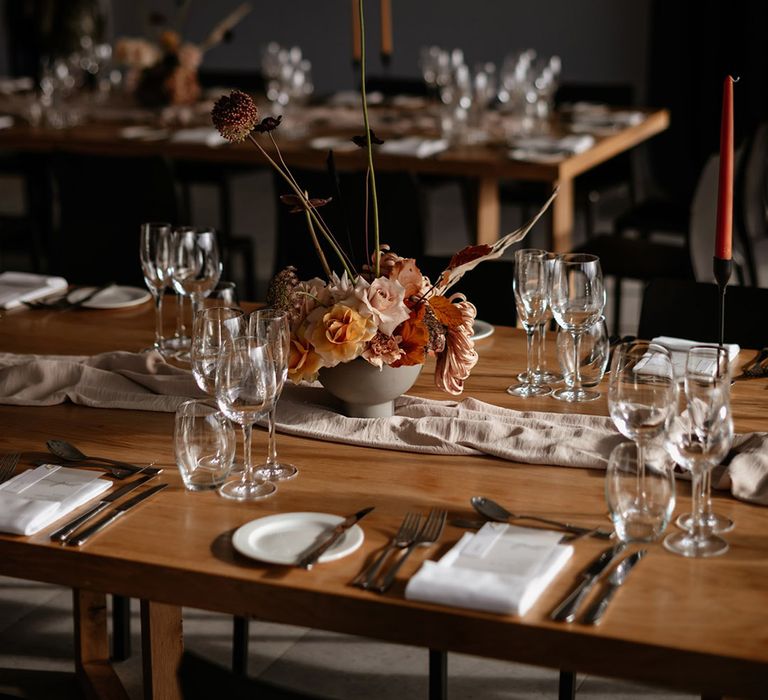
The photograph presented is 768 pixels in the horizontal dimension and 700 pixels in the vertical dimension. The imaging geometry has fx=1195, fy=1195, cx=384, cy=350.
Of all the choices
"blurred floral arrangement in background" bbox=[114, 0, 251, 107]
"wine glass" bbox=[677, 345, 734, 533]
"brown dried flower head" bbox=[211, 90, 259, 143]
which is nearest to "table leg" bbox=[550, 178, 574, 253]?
"blurred floral arrangement in background" bbox=[114, 0, 251, 107]

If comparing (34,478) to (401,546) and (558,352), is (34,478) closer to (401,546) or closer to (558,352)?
(401,546)

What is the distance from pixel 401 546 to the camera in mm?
1397

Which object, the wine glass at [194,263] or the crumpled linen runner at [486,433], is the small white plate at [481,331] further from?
the wine glass at [194,263]

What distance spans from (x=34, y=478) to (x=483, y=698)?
1.20 metres

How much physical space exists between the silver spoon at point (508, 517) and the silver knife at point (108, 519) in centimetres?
42

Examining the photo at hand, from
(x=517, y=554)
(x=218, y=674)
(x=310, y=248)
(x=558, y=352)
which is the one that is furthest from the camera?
(x=310, y=248)

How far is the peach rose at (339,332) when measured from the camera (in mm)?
1653

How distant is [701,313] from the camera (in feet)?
8.00

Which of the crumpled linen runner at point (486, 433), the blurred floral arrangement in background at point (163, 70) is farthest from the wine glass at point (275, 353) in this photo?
the blurred floral arrangement in background at point (163, 70)

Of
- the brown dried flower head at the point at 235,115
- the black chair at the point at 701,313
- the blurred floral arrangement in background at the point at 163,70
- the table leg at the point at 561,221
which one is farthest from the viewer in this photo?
the blurred floral arrangement in background at the point at 163,70

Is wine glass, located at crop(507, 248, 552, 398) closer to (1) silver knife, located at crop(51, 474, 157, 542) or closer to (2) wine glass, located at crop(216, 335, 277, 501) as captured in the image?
(2) wine glass, located at crop(216, 335, 277, 501)

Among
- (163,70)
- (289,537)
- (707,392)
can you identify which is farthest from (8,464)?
(163,70)

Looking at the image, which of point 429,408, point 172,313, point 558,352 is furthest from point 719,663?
point 172,313

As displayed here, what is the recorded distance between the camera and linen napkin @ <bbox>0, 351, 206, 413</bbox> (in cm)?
191
